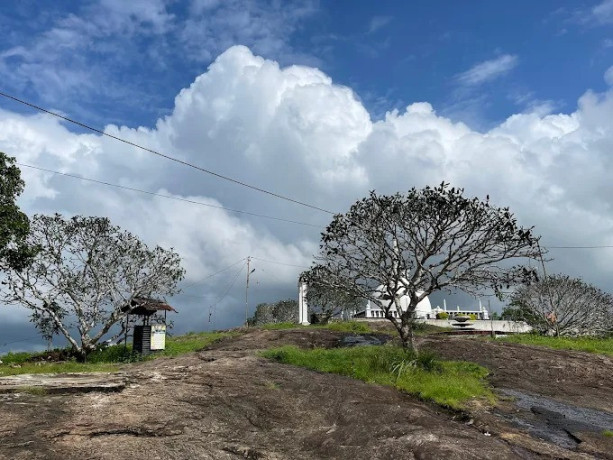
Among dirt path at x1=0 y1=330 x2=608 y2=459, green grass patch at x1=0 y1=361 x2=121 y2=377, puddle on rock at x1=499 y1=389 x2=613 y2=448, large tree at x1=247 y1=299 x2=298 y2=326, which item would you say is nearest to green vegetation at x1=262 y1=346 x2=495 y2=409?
puddle on rock at x1=499 y1=389 x2=613 y2=448

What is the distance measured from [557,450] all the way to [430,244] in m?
10.7

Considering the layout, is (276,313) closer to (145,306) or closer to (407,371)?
(145,306)

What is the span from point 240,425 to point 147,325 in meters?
20.1

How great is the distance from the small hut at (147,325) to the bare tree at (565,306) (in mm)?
35393

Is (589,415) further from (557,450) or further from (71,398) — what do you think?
(71,398)

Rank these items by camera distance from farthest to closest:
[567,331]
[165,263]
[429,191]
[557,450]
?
[567,331] → [165,263] → [429,191] → [557,450]

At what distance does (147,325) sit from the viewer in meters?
29.5

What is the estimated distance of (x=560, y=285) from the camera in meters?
49.9

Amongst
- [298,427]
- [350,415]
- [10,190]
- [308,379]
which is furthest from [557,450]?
[10,190]

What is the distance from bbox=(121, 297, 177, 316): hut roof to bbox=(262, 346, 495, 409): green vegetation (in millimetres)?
13044

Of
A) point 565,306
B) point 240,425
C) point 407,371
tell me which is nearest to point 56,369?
point 240,425

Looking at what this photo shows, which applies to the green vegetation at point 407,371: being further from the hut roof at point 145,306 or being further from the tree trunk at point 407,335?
the hut roof at point 145,306

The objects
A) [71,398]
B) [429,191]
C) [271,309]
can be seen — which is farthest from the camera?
[271,309]

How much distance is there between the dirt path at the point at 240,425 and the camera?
9227mm
